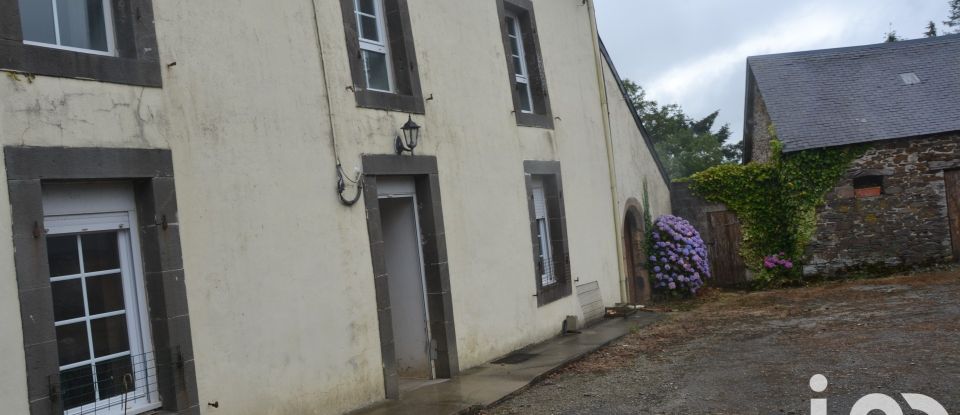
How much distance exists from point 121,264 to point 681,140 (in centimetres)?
3932

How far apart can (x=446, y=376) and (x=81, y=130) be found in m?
4.53

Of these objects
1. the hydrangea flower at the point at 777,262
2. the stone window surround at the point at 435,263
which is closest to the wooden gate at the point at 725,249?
the hydrangea flower at the point at 777,262

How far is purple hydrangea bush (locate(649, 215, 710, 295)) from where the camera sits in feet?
47.0

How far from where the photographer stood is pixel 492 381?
7918mm

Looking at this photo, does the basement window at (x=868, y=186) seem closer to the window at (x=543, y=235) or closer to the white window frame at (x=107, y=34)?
the window at (x=543, y=235)

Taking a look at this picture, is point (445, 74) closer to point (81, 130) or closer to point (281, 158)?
point (281, 158)

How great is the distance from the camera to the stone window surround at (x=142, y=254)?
176 inches

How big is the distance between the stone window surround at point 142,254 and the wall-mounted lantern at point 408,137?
8.99 ft

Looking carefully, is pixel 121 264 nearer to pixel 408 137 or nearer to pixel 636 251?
pixel 408 137

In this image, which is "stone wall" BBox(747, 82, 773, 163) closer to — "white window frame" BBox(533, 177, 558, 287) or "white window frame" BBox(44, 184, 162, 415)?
"white window frame" BBox(533, 177, 558, 287)

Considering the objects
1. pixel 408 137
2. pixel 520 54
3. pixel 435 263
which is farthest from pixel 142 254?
pixel 520 54

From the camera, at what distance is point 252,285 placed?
598 cm

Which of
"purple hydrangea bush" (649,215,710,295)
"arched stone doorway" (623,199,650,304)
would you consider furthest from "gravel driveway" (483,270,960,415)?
"purple hydrangea bush" (649,215,710,295)

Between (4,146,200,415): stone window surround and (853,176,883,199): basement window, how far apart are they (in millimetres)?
14058
